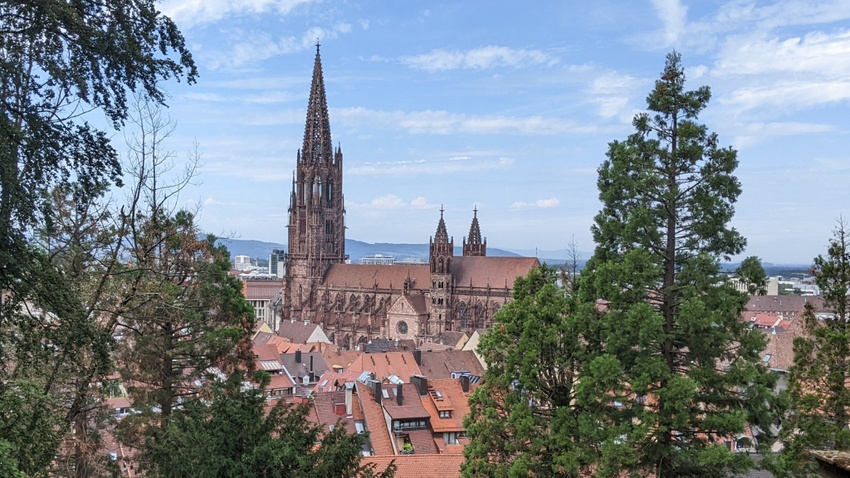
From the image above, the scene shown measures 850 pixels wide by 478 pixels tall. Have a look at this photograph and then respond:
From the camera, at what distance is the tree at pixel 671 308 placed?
1504cm

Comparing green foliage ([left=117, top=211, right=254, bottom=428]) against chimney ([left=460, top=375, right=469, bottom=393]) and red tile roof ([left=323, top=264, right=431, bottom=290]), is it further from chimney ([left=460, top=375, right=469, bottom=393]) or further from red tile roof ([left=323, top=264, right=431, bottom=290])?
red tile roof ([left=323, top=264, right=431, bottom=290])

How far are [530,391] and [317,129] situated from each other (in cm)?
8516

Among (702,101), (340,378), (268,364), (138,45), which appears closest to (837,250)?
(702,101)

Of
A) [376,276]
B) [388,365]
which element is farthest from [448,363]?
[376,276]

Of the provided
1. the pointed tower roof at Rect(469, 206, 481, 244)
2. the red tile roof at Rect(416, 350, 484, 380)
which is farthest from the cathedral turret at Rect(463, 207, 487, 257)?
the red tile roof at Rect(416, 350, 484, 380)

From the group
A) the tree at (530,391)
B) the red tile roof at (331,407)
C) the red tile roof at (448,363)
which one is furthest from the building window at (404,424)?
the tree at (530,391)

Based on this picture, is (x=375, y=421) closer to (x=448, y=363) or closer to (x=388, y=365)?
(x=388, y=365)

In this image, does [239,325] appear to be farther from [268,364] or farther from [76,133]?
[268,364]

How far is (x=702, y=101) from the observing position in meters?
16.6

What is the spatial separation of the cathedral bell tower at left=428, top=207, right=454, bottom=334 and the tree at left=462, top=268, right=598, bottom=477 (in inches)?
2536

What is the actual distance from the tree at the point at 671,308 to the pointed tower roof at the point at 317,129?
84315mm

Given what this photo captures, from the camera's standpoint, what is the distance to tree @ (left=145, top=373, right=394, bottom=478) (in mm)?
11664

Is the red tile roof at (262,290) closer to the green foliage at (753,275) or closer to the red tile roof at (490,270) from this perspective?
the red tile roof at (490,270)

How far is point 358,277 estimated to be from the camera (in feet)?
312
